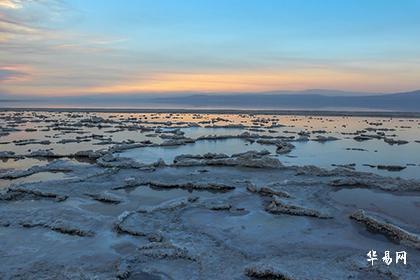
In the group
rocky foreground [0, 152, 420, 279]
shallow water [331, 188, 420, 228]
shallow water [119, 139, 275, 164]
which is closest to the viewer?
rocky foreground [0, 152, 420, 279]

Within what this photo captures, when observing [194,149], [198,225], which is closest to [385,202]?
[198,225]

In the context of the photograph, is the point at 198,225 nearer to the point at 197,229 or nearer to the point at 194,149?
the point at 197,229

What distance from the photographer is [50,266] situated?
23.4ft

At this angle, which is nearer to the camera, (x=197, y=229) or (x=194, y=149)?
(x=197, y=229)

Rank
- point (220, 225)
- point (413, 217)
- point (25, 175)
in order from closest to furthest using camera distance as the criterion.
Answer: point (220, 225) < point (413, 217) < point (25, 175)

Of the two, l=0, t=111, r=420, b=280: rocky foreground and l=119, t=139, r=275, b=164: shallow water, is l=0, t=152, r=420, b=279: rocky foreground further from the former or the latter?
l=119, t=139, r=275, b=164: shallow water

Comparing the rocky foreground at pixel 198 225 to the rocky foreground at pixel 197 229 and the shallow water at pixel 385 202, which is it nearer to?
the rocky foreground at pixel 197 229

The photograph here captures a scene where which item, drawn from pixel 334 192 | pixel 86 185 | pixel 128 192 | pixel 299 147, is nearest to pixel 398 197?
pixel 334 192

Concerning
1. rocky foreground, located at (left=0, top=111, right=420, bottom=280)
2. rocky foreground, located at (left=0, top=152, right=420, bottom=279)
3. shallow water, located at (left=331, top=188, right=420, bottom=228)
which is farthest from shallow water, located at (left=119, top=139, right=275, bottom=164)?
shallow water, located at (left=331, top=188, right=420, bottom=228)

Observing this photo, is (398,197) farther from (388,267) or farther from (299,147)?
(299,147)

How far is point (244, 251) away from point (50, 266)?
3177 millimetres

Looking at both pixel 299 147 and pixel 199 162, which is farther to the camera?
pixel 299 147

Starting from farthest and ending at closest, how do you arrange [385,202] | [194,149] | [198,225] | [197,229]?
[194,149]
[385,202]
[198,225]
[197,229]

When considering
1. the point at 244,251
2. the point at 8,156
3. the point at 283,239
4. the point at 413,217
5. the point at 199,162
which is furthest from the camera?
the point at 8,156
